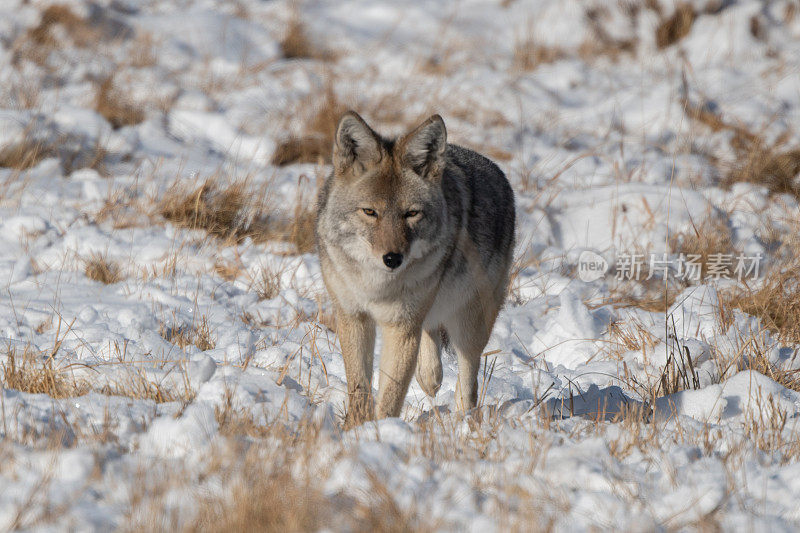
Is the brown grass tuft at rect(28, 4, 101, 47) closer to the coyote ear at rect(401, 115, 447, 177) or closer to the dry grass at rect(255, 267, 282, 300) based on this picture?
the dry grass at rect(255, 267, 282, 300)

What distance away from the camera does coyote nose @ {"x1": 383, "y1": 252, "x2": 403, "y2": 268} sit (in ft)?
12.2

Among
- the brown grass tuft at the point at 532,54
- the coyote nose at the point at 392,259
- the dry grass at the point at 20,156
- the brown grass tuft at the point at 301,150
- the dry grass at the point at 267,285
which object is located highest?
the brown grass tuft at the point at 532,54

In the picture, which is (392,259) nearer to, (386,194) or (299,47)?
(386,194)

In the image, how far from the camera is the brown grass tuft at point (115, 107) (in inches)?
339

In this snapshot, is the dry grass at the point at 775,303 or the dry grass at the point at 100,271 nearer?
the dry grass at the point at 775,303

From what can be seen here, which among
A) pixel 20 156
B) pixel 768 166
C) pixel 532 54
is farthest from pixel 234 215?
pixel 532 54

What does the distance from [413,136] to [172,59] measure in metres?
7.53

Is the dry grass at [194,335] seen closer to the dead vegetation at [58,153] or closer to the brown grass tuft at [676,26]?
the dead vegetation at [58,153]

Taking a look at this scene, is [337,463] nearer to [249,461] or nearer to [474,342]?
[249,461]

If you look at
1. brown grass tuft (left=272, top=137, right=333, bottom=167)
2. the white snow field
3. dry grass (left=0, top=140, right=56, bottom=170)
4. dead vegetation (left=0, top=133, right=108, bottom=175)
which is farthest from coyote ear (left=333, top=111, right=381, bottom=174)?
dry grass (left=0, top=140, right=56, bottom=170)

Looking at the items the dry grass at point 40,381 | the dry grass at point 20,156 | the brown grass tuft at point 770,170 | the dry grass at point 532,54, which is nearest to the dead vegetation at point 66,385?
the dry grass at point 40,381

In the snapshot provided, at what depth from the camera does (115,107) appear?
873cm

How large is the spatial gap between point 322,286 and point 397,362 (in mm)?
2042

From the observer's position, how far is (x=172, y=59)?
412 inches
